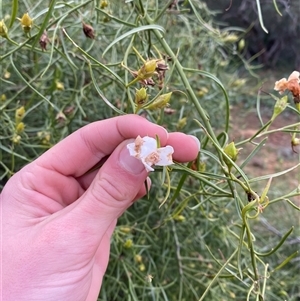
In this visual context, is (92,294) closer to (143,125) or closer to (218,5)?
(143,125)

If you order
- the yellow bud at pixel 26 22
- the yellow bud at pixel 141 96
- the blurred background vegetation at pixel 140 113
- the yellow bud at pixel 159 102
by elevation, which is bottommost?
the blurred background vegetation at pixel 140 113

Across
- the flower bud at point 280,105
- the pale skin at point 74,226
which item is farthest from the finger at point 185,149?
the flower bud at point 280,105

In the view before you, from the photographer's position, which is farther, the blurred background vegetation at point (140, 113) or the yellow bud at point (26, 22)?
the blurred background vegetation at point (140, 113)

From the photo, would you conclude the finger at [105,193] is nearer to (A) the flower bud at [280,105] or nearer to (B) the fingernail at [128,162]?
(B) the fingernail at [128,162]

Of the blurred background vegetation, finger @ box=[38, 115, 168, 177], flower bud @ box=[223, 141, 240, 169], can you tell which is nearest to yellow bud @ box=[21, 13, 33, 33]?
the blurred background vegetation

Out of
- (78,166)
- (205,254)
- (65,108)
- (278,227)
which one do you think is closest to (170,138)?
(78,166)

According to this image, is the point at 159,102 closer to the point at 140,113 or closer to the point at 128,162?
the point at 128,162
